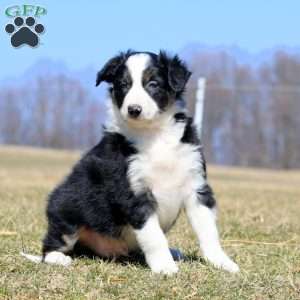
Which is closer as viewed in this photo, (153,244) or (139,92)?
(153,244)

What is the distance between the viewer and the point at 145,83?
15.8 ft

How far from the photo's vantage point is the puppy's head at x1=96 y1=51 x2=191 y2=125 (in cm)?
469

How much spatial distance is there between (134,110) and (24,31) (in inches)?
134

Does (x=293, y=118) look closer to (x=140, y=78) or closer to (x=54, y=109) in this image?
(x=54, y=109)

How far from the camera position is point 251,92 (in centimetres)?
4656

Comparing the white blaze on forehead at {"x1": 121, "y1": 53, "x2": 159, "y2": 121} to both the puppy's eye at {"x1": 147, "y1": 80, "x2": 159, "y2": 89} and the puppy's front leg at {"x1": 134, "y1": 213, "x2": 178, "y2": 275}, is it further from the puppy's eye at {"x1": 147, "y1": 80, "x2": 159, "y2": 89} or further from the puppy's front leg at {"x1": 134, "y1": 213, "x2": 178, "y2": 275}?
the puppy's front leg at {"x1": 134, "y1": 213, "x2": 178, "y2": 275}

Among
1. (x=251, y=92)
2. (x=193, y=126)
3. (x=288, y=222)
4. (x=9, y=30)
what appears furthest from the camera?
(x=251, y=92)

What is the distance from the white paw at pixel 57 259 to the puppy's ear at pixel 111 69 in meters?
1.27

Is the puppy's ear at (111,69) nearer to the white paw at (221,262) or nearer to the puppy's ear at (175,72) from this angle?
the puppy's ear at (175,72)

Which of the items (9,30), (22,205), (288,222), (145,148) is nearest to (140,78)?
(145,148)

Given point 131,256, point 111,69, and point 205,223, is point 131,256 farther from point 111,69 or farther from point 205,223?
point 111,69

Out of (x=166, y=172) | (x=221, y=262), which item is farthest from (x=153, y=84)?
(x=221, y=262)

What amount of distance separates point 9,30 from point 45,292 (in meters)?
4.15

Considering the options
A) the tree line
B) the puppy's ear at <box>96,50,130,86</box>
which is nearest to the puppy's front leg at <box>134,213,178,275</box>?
the puppy's ear at <box>96,50,130,86</box>
